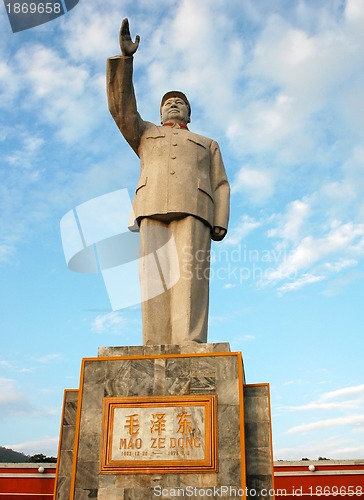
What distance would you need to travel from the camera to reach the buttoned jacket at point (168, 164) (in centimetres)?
604

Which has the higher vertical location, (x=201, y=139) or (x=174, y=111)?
(x=174, y=111)

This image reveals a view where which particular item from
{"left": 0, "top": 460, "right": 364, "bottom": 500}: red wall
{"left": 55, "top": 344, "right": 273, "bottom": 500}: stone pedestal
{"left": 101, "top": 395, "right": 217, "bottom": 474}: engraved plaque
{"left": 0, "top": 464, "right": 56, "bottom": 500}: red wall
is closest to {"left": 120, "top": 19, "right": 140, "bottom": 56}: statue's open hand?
{"left": 55, "top": 344, "right": 273, "bottom": 500}: stone pedestal

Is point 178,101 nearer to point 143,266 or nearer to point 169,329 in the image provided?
point 143,266

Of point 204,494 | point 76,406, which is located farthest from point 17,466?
point 204,494

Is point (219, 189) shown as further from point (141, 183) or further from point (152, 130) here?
point (152, 130)

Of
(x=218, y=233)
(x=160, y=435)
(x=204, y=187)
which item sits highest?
(x=204, y=187)

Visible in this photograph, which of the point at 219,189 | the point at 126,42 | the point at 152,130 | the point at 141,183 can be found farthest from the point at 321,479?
Result: the point at 126,42

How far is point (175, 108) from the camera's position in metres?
6.79

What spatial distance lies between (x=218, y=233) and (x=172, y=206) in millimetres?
667

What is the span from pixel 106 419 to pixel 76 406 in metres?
0.47

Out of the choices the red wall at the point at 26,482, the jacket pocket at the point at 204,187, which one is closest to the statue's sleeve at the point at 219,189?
the jacket pocket at the point at 204,187

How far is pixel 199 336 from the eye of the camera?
5582 mm

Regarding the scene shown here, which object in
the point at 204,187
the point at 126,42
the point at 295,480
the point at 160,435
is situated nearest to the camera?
the point at 160,435

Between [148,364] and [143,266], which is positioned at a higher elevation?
[143,266]
